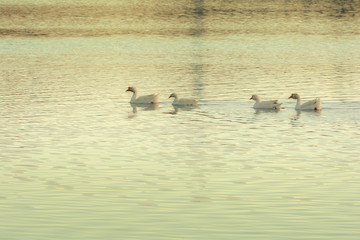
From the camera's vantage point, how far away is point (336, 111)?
4006cm

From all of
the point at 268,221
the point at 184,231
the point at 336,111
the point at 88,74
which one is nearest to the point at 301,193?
the point at 268,221

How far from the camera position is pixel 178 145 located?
3183cm

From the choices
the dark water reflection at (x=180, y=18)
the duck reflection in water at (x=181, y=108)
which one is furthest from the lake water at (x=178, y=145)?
the dark water reflection at (x=180, y=18)

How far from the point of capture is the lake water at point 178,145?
21.2m

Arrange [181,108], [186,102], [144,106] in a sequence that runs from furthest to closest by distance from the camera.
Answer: [144,106] < [186,102] < [181,108]

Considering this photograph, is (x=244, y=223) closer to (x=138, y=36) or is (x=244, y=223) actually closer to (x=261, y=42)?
(x=261, y=42)

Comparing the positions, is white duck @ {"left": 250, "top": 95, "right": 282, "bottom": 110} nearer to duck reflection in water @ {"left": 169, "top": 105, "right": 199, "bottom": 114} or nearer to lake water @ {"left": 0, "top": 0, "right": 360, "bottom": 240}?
lake water @ {"left": 0, "top": 0, "right": 360, "bottom": 240}

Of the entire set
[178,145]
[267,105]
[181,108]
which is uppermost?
[267,105]

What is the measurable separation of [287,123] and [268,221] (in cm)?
1652

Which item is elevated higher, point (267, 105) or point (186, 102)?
point (267, 105)

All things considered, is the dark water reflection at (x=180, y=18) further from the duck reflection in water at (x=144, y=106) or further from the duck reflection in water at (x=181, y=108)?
the duck reflection in water at (x=181, y=108)

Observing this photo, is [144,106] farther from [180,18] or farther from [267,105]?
[180,18]

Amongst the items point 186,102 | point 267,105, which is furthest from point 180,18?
point 267,105

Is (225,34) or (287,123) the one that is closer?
(287,123)
